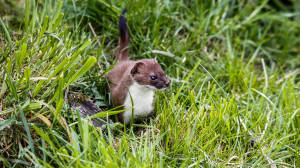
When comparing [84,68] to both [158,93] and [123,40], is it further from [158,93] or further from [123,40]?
[123,40]

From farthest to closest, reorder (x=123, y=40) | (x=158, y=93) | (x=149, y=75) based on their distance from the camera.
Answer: (x=123, y=40), (x=158, y=93), (x=149, y=75)

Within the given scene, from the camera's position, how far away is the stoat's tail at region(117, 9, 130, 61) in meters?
3.82

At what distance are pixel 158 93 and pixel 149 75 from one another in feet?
1.13

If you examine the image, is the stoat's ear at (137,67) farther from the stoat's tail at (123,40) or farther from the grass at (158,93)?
the stoat's tail at (123,40)

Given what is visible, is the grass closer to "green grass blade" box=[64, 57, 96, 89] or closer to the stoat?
"green grass blade" box=[64, 57, 96, 89]

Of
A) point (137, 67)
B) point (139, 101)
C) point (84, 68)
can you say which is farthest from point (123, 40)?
point (84, 68)

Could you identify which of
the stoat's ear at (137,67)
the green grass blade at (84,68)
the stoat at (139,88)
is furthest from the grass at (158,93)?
the stoat's ear at (137,67)

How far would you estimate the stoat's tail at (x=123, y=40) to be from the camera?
3.82m

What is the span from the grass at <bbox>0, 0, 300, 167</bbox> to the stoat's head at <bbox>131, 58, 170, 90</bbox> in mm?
178

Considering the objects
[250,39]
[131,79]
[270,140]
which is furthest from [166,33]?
[270,140]

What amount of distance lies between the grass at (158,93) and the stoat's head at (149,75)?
18 centimetres

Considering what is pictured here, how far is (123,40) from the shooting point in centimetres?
388

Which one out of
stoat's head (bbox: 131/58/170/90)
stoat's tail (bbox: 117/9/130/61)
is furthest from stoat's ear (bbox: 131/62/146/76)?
stoat's tail (bbox: 117/9/130/61)

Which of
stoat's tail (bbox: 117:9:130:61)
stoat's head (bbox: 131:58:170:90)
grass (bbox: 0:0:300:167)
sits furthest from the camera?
stoat's tail (bbox: 117:9:130:61)
